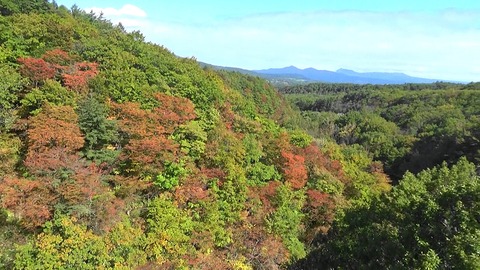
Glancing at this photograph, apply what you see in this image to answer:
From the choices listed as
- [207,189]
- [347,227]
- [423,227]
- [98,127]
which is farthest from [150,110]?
[423,227]

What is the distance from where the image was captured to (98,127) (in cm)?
1991

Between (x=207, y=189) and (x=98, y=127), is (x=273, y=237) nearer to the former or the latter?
(x=207, y=189)

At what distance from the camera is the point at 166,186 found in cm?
1909

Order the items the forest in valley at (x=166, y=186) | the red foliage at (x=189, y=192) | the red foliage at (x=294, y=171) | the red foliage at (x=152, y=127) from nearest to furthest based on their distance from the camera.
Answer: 1. the forest in valley at (x=166, y=186)
2. the red foliage at (x=189, y=192)
3. the red foliage at (x=152, y=127)
4. the red foliage at (x=294, y=171)

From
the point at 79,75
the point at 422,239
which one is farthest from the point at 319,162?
the point at 79,75

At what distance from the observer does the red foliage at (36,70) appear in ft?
77.3

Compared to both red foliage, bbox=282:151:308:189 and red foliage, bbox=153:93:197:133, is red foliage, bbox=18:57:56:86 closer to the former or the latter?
red foliage, bbox=153:93:197:133

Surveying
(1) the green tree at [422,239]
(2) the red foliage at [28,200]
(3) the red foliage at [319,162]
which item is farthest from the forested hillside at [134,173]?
(1) the green tree at [422,239]

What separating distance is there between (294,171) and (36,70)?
699 inches

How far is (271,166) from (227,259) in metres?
7.57

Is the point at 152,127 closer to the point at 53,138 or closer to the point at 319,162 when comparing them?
the point at 53,138

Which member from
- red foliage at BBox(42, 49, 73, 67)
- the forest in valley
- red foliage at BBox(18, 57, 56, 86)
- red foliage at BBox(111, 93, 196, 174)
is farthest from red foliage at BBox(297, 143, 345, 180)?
red foliage at BBox(18, 57, 56, 86)

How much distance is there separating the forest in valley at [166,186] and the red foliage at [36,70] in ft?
0.36

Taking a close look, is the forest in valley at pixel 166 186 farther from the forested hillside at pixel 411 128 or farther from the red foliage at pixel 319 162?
the forested hillside at pixel 411 128
